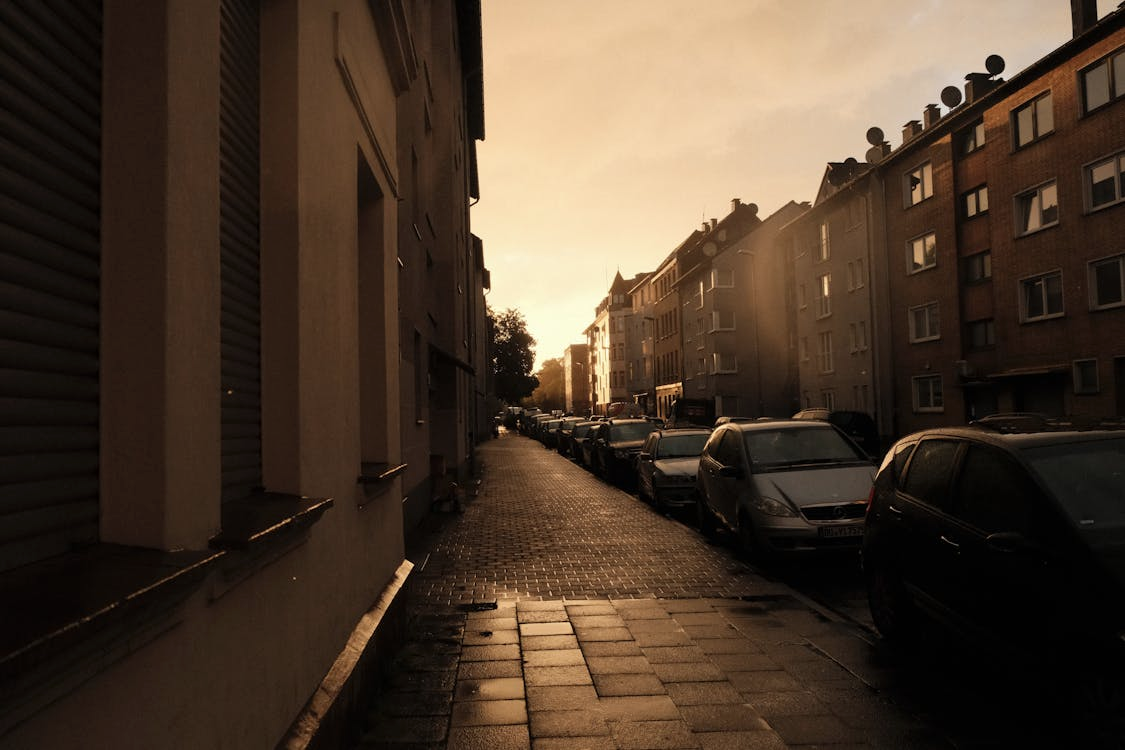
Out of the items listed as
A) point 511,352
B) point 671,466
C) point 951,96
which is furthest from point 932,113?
point 511,352

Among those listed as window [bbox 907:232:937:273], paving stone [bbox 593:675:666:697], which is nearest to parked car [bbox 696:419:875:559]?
paving stone [bbox 593:675:666:697]

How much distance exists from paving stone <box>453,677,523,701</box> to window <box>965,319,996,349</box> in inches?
1081

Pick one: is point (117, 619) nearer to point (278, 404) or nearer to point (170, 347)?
point (170, 347)

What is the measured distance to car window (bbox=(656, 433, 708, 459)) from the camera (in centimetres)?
1678

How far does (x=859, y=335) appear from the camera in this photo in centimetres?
3738

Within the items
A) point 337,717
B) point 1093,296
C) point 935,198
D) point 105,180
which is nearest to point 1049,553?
point 337,717

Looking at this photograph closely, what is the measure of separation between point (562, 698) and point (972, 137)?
97.6 ft

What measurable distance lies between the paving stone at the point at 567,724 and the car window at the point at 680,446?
11.9 metres

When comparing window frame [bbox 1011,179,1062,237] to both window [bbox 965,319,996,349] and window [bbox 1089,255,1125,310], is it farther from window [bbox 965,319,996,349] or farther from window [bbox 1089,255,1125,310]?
window [bbox 965,319,996,349]

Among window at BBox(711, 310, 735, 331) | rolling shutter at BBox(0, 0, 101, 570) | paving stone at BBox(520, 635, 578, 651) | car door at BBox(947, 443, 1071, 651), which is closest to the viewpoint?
rolling shutter at BBox(0, 0, 101, 570)

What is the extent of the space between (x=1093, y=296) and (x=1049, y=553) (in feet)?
75.1

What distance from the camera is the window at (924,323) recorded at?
32.2 m

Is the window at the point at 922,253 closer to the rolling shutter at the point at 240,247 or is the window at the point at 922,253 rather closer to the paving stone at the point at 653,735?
the paving stone at the point at 653,735

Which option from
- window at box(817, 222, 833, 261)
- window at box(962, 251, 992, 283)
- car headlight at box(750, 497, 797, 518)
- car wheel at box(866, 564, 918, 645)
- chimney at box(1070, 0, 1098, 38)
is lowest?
car wheel at box(866, 564, 918, 645)
